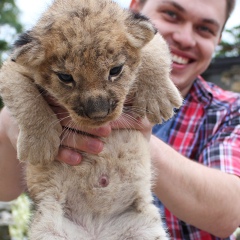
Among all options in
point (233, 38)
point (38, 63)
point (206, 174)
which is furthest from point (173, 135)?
point (233, 38)

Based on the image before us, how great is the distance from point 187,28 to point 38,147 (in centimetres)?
164

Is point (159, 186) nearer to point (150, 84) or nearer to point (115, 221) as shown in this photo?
point (115, 221)

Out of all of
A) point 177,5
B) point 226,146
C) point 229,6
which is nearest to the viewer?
point 226,146

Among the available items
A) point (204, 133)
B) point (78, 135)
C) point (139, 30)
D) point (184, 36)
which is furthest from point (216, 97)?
point (78, 135)

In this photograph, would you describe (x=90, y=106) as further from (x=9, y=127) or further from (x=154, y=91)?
(x=9, y=127)

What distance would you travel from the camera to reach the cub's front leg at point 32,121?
2117 millimetres

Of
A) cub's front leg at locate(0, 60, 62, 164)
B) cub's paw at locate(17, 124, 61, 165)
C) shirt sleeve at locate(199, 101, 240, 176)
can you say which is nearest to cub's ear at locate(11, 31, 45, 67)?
cub's front leg at locate(0, 60, 62, 164)

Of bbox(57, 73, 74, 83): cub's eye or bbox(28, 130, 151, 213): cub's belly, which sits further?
bbox(28, 130, 151, 213): cub's belly

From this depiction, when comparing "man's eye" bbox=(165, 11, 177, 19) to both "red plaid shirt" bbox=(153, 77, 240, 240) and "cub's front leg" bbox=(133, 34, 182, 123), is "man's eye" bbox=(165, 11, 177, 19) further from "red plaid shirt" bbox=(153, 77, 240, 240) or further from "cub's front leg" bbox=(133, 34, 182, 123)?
"cub's front leg" bbox=(133, 34, 182, 123)

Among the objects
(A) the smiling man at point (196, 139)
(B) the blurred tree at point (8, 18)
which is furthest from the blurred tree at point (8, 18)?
(A) the smiling man at point (196, 139)

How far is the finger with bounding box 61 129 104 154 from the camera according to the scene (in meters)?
2.11

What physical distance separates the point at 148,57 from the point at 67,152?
686mm

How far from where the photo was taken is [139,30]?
6.91ft

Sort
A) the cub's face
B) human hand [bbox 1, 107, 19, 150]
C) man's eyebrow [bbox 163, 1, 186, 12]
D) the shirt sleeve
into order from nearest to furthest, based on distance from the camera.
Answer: the cub's face
human hand [bbox 1, 107, 19, 150]
the shirt sleeve
man's eyebrow [bbox 163, 1, 186, 12]
